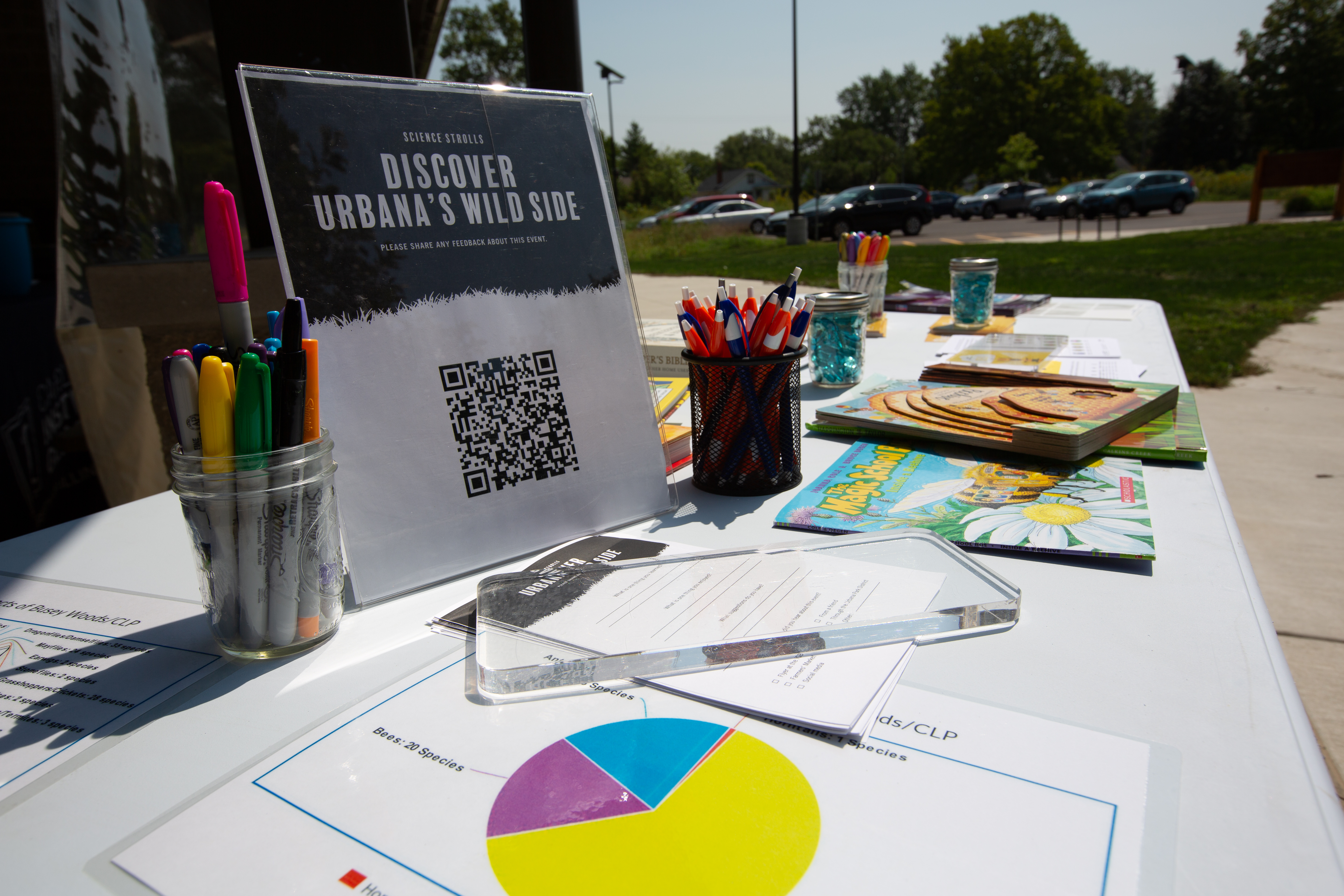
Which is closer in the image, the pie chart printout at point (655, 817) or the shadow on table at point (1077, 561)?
the pie chart printout at point (655, 817)

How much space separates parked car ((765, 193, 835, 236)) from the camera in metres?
14.2

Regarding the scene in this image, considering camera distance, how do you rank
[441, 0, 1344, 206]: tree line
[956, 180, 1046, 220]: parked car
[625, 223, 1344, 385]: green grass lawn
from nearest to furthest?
[625, 223, 1344, 385]: green grass lawn
[956, 180, 1046, 220]: parked car
[441, 0, 1344, 206]: tree line

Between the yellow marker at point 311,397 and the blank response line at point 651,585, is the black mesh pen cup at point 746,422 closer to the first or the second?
the blank response line at point 651,585

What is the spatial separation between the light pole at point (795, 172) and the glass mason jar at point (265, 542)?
12.7 meters

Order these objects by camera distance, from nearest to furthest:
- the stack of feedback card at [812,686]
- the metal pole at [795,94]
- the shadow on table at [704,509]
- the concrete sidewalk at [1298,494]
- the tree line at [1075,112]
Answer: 1. the stack of feedback card at [812,686]
2. the shadow on table at [704,509]
3. the concrete sidewalk at [1298,494]
4. the metal pole at [795,94]
5. the tree line at [1075,112]

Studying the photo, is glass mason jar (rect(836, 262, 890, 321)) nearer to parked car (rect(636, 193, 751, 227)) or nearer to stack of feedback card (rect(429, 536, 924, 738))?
stack of feedback card (rect(429, 536, 924, 738))

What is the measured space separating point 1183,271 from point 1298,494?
569 centimetres

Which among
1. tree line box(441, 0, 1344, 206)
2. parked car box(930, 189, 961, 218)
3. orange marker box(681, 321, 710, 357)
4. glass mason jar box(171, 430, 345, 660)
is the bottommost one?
glass mason jar box(171, 430, 345, 660)

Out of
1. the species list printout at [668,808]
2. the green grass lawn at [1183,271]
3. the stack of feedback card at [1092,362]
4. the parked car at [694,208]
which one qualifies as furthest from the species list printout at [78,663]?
the parked car at [694,208]

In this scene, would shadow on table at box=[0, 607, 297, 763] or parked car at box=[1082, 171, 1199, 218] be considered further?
parked car at box=[1082, 171, 1199, 218]

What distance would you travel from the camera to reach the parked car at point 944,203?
20828 millimetres

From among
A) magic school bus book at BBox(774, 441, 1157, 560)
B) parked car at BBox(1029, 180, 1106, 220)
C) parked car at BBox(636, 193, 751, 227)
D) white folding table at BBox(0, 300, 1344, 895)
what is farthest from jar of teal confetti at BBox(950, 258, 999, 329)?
parked car at BBox(1029, 180, 1106, 220)

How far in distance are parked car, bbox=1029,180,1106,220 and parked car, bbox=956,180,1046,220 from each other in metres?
0.43

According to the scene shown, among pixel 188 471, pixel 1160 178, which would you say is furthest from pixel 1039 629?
pixel 1160 178
